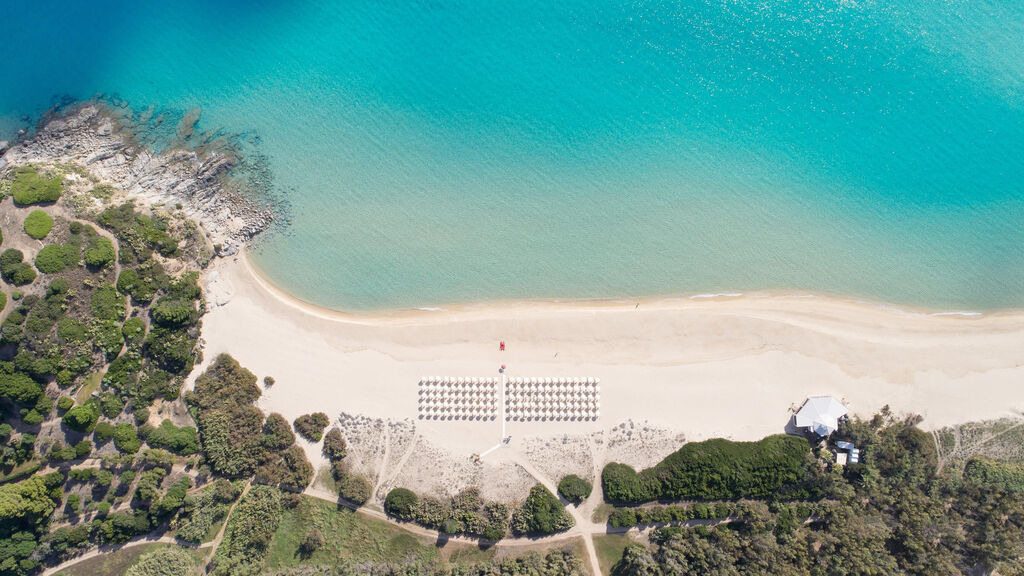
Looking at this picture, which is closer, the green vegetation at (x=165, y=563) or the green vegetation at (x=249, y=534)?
the green vegetation at (x=165, y=563)

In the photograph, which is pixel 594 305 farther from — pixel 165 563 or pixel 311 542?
pixel 165 563

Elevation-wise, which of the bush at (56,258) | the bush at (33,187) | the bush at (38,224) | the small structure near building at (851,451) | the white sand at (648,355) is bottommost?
the small structure near building at (851,451)

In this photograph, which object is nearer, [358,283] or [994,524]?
[994,524]

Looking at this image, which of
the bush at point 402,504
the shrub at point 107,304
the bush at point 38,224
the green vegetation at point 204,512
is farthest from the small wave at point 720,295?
the bush at point 38,224

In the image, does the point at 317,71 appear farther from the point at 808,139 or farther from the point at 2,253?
the point at 808,139

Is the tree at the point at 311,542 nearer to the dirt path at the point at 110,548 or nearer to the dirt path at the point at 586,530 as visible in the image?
the dirt path at the point at 110,548

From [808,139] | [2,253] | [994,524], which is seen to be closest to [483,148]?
[808,139]

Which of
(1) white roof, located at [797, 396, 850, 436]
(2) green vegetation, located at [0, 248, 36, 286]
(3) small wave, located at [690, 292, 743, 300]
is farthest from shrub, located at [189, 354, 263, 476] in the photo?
(1) white roof, located at [797, 396, 850, 436]
